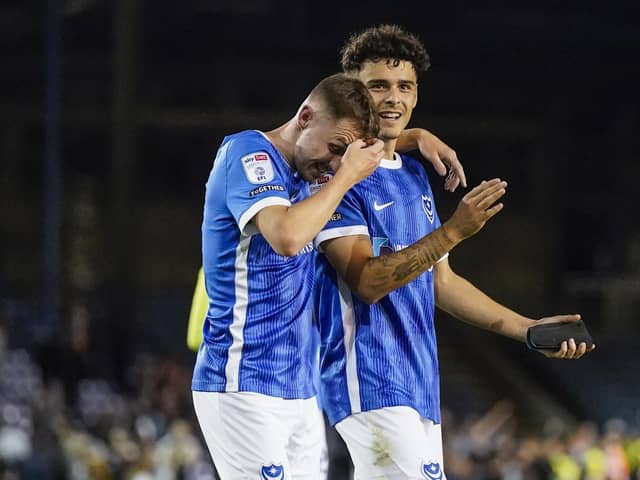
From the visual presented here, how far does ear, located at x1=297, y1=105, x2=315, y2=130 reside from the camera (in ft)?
11.3

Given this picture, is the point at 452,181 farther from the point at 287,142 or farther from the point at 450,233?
the point at 287,142

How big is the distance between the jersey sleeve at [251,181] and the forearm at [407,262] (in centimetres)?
34

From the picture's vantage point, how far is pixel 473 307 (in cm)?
402

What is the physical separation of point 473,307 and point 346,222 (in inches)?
23.2

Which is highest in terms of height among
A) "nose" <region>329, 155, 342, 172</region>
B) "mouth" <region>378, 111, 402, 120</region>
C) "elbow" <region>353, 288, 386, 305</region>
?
"mouth" <region>378, 111, 402, 120</region>

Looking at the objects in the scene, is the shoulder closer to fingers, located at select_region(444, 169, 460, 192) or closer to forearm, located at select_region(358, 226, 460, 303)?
forearm, located at select_region(358, 226, 460, 303)

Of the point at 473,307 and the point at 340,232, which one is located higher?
the point at 340,232

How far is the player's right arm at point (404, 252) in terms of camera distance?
11.2 feet

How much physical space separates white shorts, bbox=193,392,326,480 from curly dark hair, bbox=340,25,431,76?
3.47 ft

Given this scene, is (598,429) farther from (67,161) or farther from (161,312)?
(67,161)

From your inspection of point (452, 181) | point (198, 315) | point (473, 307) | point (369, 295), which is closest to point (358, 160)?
point (369, 295)

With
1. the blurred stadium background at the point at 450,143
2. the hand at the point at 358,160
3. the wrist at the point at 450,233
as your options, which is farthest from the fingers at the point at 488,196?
the blurred stadium background at the point at 450,143

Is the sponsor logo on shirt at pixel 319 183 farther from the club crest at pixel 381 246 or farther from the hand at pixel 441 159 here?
the hand at pixel 441 159

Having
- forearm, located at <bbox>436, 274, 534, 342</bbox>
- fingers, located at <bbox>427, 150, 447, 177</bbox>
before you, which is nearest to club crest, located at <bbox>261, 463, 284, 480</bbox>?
forearm, located at <bbox>436, 274, 534, 342</bbox>
